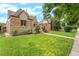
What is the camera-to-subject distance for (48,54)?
2105 millimetres

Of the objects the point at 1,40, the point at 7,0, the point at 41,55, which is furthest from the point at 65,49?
the point at 7,0

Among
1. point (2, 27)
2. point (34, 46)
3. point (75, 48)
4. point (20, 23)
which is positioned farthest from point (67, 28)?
point (2, 27)

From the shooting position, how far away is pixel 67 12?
218cm

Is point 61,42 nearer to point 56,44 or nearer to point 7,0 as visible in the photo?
Answer: point 56,44

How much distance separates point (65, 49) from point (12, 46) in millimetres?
634

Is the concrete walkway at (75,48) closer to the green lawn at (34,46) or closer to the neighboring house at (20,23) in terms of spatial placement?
the green lawn at (34,46)

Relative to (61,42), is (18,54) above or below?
below

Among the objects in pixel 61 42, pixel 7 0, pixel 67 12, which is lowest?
pixel 61 42

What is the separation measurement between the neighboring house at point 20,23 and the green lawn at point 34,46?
9 cm

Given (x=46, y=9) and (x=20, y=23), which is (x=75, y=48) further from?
(x=20, y=23)

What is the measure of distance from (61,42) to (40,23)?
0.35 meters

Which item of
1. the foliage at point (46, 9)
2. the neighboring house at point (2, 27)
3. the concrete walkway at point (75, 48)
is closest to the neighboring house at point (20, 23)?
the neighboring house at point (2, 27)

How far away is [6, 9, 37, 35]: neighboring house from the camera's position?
2.16 metres

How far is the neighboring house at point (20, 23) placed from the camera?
7.10ft
